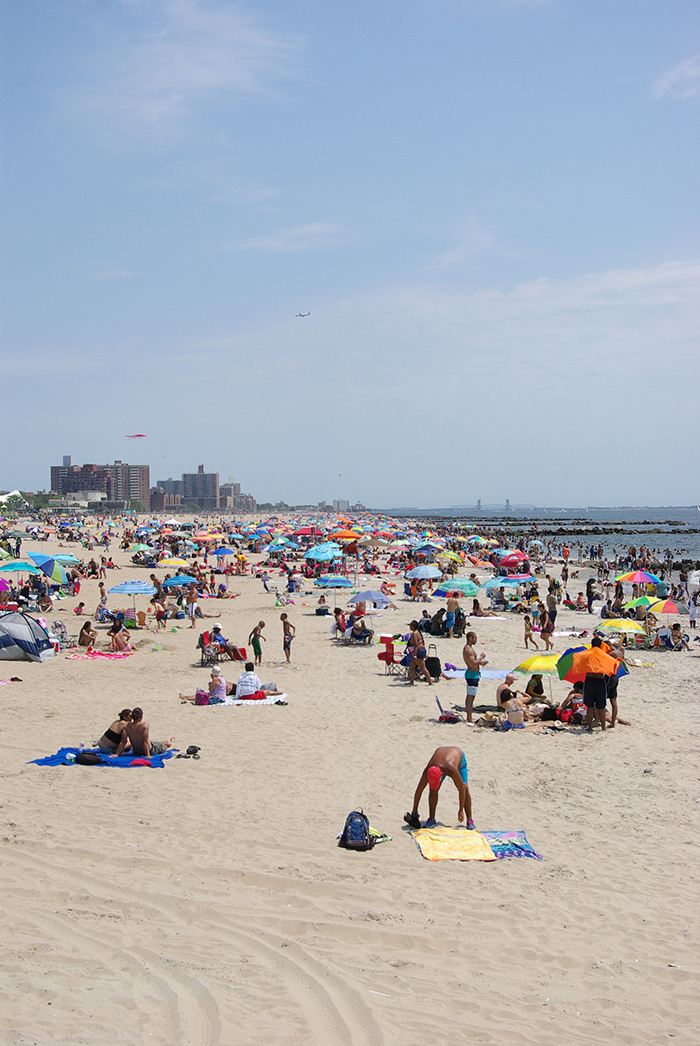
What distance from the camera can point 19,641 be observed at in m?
13.2

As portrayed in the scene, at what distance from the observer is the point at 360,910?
4.78 metres

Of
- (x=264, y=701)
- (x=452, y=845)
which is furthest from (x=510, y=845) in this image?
(x=264, y=701)

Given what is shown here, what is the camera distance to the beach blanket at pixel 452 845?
18.5ft

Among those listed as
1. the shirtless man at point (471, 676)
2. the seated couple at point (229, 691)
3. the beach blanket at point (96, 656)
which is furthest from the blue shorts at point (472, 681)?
the beach blanket at point (96, 656)

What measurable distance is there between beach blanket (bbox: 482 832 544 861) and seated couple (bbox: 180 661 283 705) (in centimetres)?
525

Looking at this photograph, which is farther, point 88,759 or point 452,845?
point 88,759

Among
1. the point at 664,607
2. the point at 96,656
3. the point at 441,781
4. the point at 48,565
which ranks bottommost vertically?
the point at 96,656

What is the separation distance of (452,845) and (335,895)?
1238 mm

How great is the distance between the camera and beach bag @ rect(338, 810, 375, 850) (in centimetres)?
568

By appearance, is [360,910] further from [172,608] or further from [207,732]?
[172,608]

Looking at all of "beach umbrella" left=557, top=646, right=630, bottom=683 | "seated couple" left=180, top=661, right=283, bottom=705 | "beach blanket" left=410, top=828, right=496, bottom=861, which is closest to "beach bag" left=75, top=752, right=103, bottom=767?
"seated couple" left=180, top=661, right=283, bottom=705

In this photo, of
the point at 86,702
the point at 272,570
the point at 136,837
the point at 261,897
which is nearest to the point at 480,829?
the point at 261,897

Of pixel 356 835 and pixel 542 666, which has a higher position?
pixel 542 666

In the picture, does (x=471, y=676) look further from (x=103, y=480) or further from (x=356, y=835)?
(x=103, y=480)
